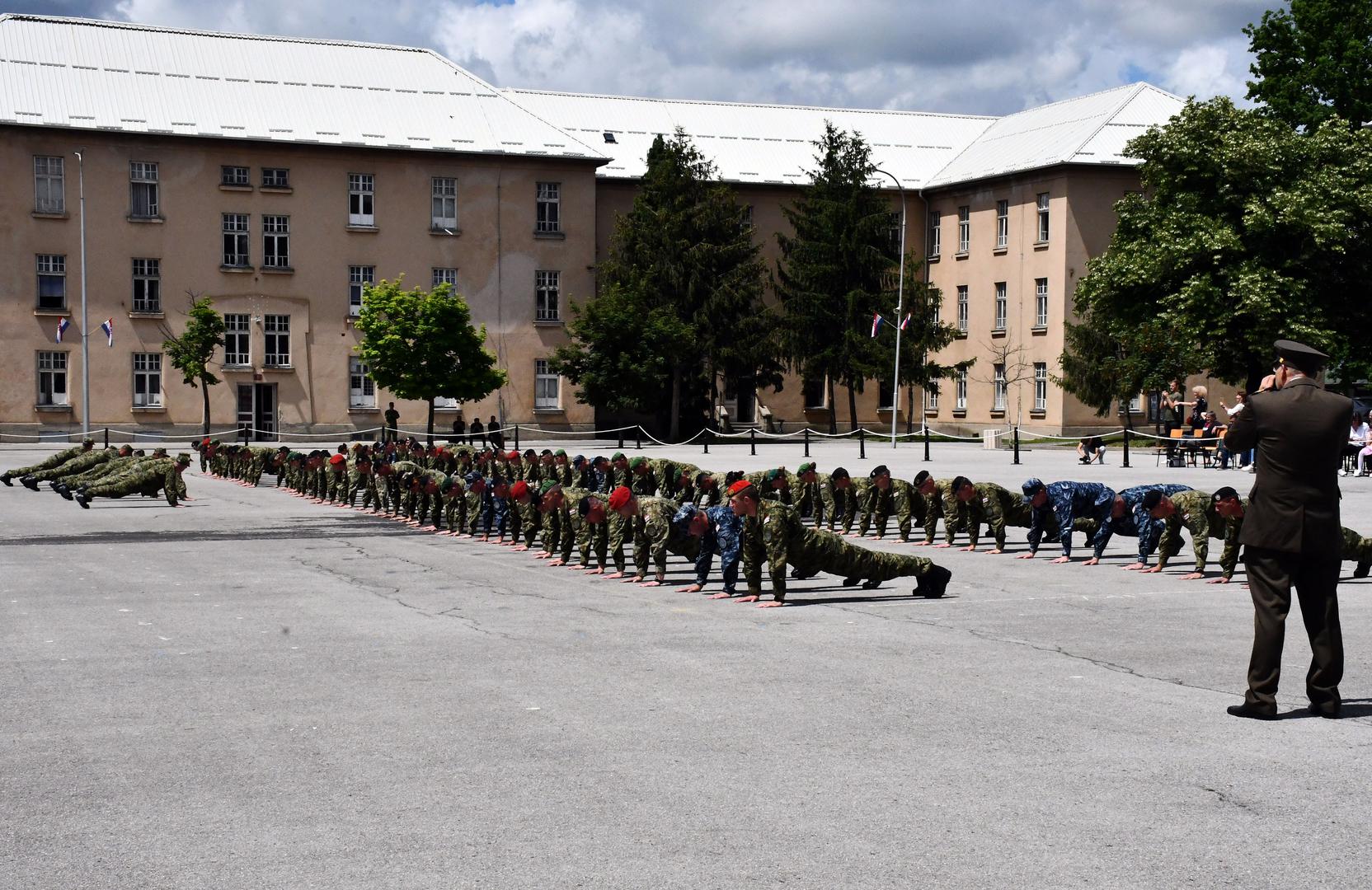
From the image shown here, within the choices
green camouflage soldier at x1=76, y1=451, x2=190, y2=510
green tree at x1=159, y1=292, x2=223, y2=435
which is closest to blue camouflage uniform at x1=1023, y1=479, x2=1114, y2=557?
green camouflage soldier at x1=76, y1=451, x2=190, y2=510

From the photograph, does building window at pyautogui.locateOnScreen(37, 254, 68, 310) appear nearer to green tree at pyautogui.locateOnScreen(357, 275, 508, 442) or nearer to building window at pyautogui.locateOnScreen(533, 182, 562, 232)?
green tree at pyautogui.locateOnScreen(357, 275, 508, 442)

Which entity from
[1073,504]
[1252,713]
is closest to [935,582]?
[1073,504]

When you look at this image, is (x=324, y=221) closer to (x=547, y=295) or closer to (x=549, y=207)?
(x=549, y=207)

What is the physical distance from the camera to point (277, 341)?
2552 inches

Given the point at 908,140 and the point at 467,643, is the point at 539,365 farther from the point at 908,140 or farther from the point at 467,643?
the point at 467,643

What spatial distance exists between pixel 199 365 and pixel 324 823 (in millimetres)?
56713

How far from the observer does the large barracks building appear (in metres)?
61.6

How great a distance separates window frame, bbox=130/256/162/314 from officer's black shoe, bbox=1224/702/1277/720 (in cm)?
5935

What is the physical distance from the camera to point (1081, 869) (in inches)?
226

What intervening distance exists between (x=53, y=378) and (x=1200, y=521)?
54.2m

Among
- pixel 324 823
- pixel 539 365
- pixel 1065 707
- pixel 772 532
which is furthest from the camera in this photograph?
pixel 539 365

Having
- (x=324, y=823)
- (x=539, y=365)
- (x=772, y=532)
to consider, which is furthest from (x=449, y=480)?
(x=539, y=365)

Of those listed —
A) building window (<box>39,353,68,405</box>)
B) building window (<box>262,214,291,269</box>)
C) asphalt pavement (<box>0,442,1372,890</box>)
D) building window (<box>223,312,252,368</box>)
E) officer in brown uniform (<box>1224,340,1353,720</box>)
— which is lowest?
asphalt pavement (<box>0,442,1372,890</box>)

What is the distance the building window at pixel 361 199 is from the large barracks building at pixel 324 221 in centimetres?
9
